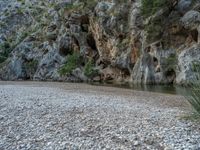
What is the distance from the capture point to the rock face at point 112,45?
37.1 metres

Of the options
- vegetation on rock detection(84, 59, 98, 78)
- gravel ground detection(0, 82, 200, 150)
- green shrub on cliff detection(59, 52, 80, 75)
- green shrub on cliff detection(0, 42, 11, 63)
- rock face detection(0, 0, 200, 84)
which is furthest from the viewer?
green shrub on cliff detection(0, 42, 11, 63)

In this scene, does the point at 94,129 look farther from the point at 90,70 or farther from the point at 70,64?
the point at 70,64

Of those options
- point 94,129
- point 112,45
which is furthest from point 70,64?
point 94,129

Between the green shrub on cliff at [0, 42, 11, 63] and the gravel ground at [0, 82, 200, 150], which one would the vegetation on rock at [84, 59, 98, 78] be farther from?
the gravel ground at [0, 82, 200, 150]

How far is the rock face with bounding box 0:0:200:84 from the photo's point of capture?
122 ft

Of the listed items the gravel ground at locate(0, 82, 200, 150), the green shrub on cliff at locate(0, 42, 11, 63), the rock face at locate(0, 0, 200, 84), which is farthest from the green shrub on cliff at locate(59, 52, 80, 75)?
the gravel ground at locate(0, 82, 200, 150)

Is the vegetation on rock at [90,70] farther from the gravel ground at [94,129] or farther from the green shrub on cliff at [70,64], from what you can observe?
the gravel ground at [94,129]

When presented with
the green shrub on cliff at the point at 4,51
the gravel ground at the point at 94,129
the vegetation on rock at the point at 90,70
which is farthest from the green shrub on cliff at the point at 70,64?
the gravel ground at the point at 94,129

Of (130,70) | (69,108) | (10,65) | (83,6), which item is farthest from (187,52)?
(10,65)

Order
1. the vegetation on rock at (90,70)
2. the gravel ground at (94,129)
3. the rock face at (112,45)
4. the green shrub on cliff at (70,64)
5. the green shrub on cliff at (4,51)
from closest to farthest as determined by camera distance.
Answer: the gravel ground at (94,129) → the rock face at (112,45) → the vegetation on rock at (90,70) → the green shrub on cliff at (70,64) → the green shrub on cliff at (4,51)

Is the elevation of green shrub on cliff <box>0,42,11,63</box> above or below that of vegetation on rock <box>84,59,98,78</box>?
above

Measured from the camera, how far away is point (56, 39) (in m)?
64.8

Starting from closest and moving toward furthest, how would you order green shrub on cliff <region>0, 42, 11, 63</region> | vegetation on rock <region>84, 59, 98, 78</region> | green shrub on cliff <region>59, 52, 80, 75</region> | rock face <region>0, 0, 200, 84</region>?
rock face <region>0, 0, 200, 84</region>
vegetation on rock <region>84, 59, 98, 78</region>
green shrub on cliff <region>59, 52, 80, 75</region>
green shrub on cliff <region>0, 42, 11, 63</region>

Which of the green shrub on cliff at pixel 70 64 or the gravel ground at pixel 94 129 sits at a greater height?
the green shrub on cliff at pixel 70 64
